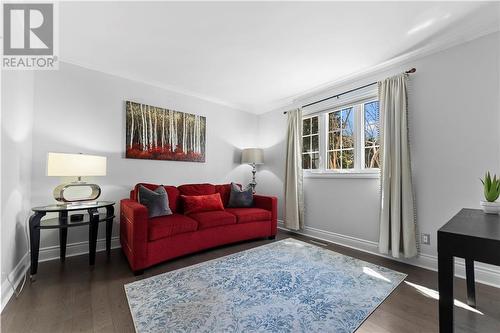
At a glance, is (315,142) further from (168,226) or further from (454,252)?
(454,252)

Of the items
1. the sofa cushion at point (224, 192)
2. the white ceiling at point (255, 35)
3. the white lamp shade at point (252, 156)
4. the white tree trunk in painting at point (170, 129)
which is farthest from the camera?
the white lamp shade at point (252, 156)

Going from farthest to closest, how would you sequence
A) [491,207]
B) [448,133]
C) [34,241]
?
1. [448,133]
2. [34,241]
3. [491,207]

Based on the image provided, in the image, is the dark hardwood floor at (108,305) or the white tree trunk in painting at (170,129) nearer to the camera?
the dark hardwood floor at (108,305)

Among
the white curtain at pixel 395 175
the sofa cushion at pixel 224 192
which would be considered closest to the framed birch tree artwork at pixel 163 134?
the sofa cushion at pixel 224 192

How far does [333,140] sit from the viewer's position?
11.4ft

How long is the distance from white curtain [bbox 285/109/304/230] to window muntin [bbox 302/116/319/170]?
0.54ft

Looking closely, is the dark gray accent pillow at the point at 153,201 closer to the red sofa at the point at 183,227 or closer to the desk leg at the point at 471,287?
the red sofa at the point at 183,227

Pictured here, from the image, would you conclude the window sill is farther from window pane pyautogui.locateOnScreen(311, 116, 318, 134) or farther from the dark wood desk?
the dark wood desk

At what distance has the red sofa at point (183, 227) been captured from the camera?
2191mm

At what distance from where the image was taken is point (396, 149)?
98.7 inches

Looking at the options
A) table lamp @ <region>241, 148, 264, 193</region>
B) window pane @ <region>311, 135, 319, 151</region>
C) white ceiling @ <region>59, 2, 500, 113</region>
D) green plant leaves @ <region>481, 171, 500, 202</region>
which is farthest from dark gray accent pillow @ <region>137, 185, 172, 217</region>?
green plant leaves @ <region>481, 171, 500, 202</region>

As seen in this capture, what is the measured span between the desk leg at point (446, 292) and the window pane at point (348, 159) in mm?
2270

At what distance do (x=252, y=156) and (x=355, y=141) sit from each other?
179 cm

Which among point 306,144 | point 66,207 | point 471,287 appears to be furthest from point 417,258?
point 66,207
